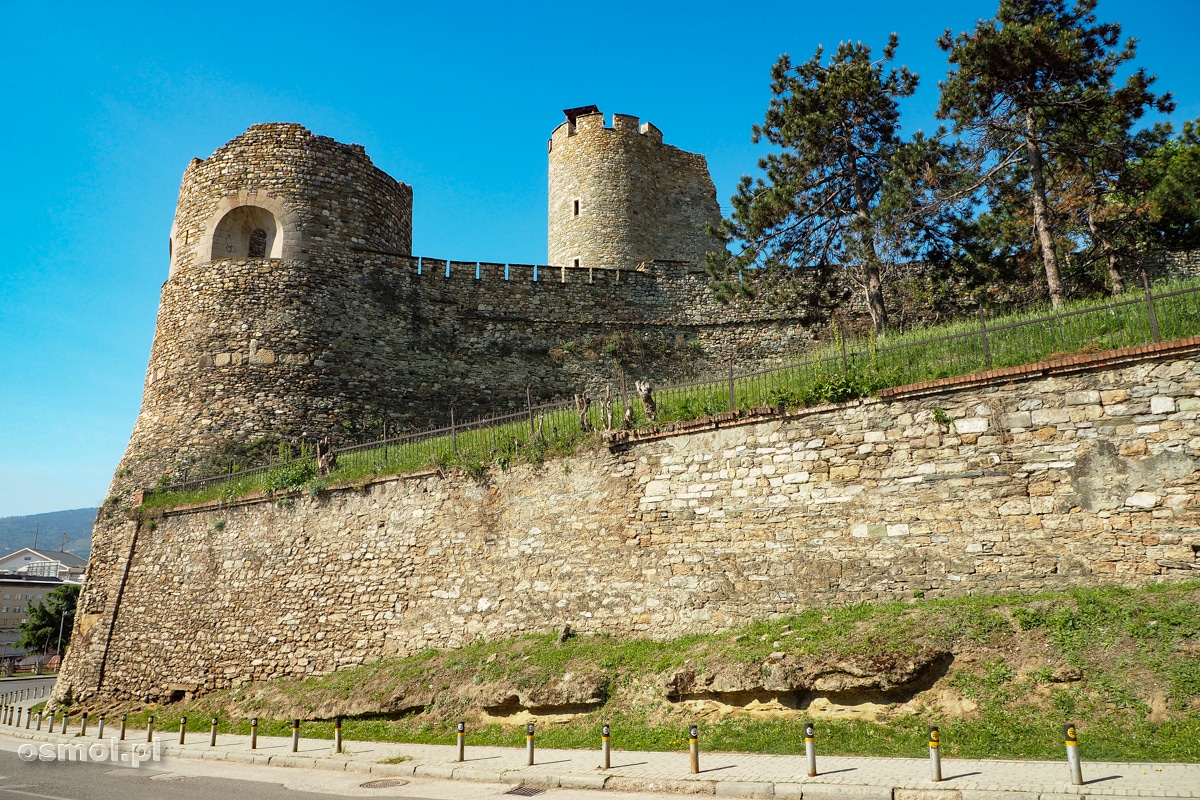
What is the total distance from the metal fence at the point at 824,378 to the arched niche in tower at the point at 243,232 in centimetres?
778

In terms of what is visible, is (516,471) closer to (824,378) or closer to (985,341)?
(824,378)

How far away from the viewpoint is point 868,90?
55.8ft

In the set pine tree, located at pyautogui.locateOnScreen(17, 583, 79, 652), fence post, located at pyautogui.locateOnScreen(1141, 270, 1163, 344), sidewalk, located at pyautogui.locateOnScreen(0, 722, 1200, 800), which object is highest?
fence post, located at pyautogui.locateOnScreen(1141, 270, 1163, 344)

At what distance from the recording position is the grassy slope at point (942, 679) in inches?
312

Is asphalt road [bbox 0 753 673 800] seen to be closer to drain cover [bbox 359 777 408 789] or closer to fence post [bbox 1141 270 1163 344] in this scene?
drain cover [bbox 359 777 408 789]

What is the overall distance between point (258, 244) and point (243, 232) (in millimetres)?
1570

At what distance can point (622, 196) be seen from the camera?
28.0m

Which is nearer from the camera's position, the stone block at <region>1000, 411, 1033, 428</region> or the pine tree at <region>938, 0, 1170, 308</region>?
the stone block at <region>1000, 411, 1033, 428</region>

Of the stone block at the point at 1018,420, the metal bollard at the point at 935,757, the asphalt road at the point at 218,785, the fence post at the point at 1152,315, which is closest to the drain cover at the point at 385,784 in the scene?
the asphalt road at the point at 218,785

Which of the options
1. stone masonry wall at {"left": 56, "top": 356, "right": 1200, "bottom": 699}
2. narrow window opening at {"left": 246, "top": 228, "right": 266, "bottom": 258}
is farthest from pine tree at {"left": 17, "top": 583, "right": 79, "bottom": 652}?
narrow window opening at {"left": 246, "top": 228, "right": 266, "bottom": 258}

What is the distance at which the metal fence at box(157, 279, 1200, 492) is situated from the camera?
10.5m

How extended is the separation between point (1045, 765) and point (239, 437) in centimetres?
1754

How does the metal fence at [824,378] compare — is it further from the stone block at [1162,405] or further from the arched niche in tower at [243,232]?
the arched niche in tower at [243,232]

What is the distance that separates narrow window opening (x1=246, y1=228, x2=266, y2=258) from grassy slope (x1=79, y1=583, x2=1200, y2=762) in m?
15.9
